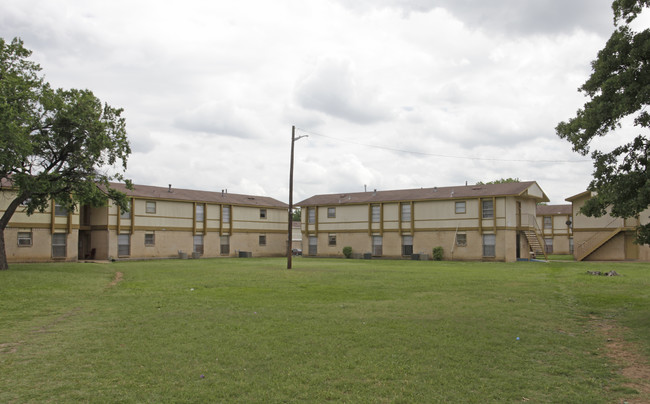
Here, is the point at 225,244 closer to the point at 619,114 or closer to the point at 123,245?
the point at 123,245

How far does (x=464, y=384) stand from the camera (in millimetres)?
7477

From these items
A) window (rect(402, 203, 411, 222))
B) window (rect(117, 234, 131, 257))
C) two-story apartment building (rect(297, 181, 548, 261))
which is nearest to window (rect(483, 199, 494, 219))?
two-story apartment building (rect(297, 181, 548, 261))

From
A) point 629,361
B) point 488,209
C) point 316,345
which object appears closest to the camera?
point 629,361

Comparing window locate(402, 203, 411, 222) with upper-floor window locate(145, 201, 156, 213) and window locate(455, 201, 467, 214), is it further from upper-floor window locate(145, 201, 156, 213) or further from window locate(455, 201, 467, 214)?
upper-floor window locate(145, 201, 156, 213)

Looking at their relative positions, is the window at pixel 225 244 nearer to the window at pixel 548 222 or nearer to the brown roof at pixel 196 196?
the brown roof at pixel 196 196

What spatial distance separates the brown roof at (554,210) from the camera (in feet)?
223

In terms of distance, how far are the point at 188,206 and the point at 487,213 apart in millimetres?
29634

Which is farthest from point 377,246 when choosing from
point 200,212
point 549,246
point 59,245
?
point 549,246

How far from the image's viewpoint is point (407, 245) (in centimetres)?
5041

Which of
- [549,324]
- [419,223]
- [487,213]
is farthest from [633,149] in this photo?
[419,223]

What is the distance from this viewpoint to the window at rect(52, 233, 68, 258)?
135 feet

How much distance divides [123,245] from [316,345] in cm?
4105

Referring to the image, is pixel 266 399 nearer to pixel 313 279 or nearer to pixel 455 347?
pixel 455 347

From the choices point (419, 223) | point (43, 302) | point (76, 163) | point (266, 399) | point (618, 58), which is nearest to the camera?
point (266, 399)
